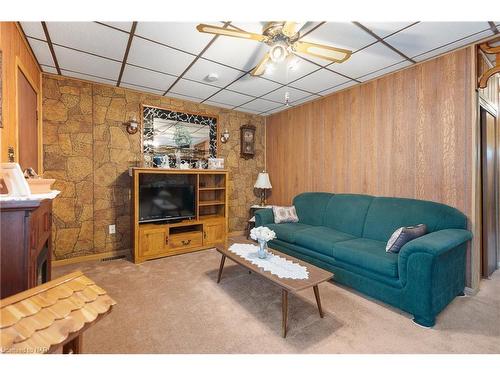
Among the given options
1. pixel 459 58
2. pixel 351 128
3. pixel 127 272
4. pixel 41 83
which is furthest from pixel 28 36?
pixel 459 58

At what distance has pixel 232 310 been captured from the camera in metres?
2.12

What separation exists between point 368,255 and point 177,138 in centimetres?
335

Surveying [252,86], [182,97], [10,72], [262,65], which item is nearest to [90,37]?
[10,72]

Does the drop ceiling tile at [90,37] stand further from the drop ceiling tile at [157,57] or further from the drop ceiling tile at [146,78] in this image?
the drop ceiling tile at [146,78]

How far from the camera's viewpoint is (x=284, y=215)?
12.2 feet

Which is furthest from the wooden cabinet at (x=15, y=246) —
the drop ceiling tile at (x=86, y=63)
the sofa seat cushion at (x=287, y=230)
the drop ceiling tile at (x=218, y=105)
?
the drop ceiling tile at (x=218, y=105)

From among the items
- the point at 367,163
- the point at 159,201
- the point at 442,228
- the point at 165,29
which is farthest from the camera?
the point at 159,201

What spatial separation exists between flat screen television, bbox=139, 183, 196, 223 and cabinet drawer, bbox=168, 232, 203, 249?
29 cm

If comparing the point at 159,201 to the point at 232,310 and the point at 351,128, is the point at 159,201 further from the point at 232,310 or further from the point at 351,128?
the point at 351,128

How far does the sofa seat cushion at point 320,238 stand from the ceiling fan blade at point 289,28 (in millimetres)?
2112

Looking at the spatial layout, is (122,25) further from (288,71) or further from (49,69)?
(288,71)

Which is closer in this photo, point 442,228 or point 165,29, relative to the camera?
point 165,29

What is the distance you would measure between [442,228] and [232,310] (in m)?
2.25

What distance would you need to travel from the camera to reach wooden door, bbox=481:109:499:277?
266 centimetres
